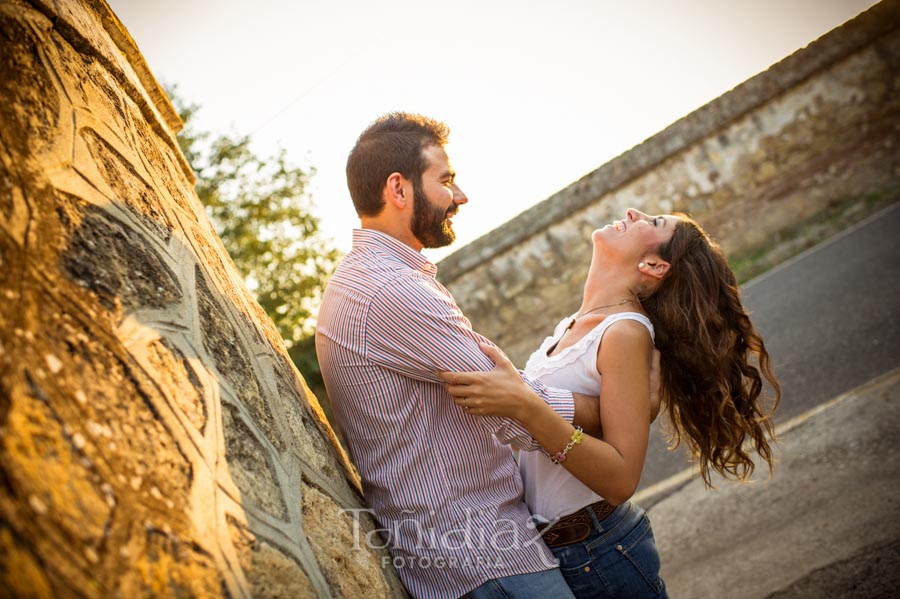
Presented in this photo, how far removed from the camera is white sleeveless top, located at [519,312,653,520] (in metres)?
2.31

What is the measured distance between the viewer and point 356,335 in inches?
81.7

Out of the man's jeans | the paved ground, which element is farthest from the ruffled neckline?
the paved ground

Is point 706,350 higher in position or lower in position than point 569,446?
lower

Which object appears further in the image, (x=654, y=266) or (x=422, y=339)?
(x=654, y=266)

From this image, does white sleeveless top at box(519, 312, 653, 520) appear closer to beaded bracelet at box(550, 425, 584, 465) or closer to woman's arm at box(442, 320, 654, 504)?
woman's arm at box(442, 320, 654, 504)

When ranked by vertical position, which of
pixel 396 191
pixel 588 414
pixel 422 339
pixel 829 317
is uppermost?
pixel 396 191

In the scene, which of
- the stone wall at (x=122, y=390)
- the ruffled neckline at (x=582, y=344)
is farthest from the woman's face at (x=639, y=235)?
the stone wall at (x=122, y=390)

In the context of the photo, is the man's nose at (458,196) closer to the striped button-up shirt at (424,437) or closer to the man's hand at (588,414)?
the striped button-up shirt at (424,437)

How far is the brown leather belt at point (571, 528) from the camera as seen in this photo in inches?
90.6

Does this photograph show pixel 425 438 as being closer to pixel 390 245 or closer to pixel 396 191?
pixel 390 245

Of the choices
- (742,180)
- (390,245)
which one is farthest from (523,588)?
(742,180)

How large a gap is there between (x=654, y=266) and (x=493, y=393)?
134 cm

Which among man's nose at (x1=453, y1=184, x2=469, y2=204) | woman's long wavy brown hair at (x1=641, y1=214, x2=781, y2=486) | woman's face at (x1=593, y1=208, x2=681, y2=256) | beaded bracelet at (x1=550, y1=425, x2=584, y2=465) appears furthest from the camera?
woman's face at (x1=593, y1=208, x2=681, y2=256)

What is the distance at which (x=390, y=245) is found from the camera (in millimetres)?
2330
